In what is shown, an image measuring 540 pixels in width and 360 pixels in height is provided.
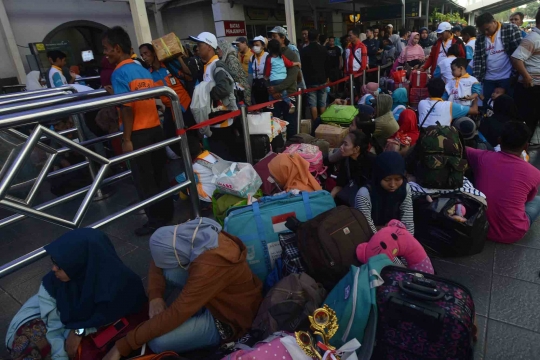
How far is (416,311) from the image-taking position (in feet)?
4.99

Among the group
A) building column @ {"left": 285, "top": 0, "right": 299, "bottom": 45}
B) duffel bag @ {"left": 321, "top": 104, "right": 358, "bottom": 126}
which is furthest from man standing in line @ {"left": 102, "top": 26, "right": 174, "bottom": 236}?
building column @ {"left": 285, "top": 0, "right": 299, "bottom": 45}

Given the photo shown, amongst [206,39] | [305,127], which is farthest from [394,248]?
[305,127]

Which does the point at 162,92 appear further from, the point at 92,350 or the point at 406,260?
the point at 406,260


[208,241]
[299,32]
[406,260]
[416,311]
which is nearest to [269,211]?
[208,241]

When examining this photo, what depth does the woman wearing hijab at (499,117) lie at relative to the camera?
3657 millimetres

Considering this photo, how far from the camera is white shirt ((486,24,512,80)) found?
4.43 m

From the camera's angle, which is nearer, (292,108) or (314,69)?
(292,108)

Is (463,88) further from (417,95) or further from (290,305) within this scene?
(290,305)

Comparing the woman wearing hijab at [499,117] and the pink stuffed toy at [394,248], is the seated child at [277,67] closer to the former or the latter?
the woman wearing hijab at [499,117]

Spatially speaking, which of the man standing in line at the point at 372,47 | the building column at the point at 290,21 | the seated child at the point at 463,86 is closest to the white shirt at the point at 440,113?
the seated child at the point at 463,86

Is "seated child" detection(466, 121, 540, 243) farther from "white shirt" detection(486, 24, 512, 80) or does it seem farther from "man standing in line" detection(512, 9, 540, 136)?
"white shirt" detection(486, 24, 512, 80)

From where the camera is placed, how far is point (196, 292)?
1757mm

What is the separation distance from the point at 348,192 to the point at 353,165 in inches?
10.6

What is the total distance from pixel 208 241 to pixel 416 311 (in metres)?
1.06
